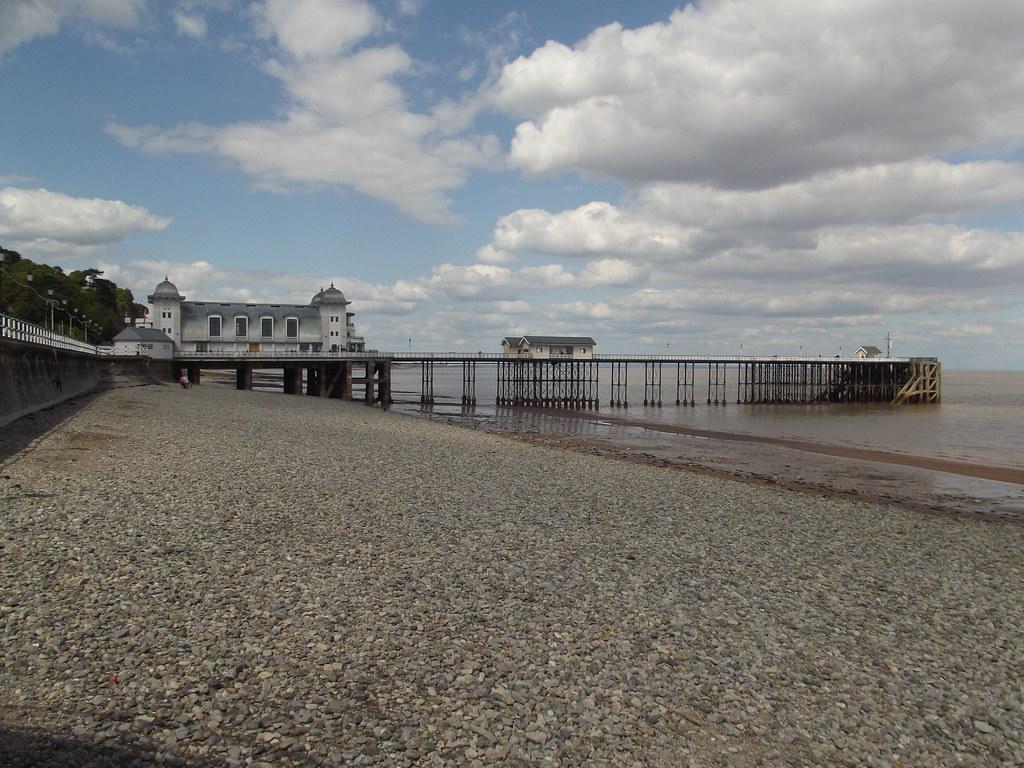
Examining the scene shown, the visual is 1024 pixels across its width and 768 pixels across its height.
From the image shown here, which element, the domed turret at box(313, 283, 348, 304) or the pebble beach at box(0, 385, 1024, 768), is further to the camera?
the domed turret at box(313, 283, 348, 304)

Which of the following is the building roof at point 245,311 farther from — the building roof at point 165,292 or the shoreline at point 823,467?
the shoreline at point 823,467

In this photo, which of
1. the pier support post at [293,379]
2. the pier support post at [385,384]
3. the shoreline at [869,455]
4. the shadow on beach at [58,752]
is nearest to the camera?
the shadow on beach at [58,752]

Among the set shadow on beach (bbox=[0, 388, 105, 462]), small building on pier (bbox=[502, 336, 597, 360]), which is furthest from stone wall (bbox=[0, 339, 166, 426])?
small building on pier (bbox=[502, 336, 597, 360])

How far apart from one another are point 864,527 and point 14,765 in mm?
12576

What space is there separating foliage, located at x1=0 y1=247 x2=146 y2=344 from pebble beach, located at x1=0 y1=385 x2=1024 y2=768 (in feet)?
127

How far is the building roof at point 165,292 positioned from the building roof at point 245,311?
1.77 m

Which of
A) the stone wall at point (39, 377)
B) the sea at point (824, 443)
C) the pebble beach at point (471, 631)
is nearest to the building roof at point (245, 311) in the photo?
the sea at point (824, 443)

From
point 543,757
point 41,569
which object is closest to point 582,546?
point 543,757

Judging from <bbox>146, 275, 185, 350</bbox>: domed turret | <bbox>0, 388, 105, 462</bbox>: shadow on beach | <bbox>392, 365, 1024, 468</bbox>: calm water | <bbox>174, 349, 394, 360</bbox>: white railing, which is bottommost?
<bbox>392, 365, 1024, 468</bbox>: calm water

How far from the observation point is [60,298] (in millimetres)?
62875

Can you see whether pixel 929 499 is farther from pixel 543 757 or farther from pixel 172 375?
pixel 172 375

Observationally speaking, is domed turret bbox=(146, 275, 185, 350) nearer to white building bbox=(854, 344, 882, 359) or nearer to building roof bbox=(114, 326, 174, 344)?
building roof bbox=(114, 326, 174, 344)

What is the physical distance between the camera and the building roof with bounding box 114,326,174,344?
5047cm

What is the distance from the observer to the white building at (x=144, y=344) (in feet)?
162
